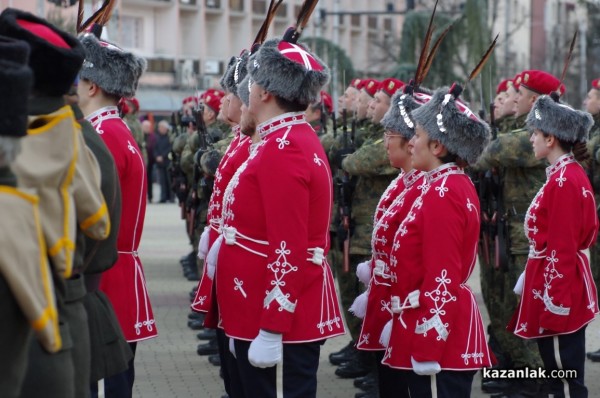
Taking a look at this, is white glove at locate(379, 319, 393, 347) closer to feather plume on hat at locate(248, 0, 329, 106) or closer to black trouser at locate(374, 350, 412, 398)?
black trouser at locate(374, 350, 412, 398)

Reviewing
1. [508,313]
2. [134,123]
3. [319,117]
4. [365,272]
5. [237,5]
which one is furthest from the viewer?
Answer: [237,5]

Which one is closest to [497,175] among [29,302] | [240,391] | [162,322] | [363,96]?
[363,96]

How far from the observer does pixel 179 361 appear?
9.59m

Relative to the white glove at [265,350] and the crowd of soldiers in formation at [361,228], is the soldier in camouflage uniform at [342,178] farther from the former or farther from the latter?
the white glove at [265,350]

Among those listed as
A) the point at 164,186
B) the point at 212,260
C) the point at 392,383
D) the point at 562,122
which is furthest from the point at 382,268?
the point at 164,186

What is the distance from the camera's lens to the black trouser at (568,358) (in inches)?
261

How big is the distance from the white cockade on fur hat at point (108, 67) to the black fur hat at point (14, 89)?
261 cm

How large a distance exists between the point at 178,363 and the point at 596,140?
3631mm

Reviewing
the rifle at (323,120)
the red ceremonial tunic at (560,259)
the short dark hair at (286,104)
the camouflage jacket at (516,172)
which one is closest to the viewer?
the short dark hair at (286,104)

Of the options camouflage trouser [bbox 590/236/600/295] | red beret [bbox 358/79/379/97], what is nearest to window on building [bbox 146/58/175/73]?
red beret [bbox 358/79/379/97]

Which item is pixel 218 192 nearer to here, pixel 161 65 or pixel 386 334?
pixel 386 334

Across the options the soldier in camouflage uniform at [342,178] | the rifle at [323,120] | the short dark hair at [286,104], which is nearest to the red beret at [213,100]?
the rifle at [323,120]

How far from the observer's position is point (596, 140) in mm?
10281

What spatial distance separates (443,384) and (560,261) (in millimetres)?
1403
